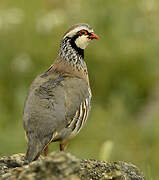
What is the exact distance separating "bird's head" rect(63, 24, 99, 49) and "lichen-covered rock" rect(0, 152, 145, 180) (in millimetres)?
1867

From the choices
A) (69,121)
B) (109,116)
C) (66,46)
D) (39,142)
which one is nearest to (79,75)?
(66,46)

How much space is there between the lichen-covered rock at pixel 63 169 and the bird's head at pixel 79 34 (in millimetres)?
1867

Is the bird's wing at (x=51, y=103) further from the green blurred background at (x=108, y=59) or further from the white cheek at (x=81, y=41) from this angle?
the green blurred background at (x=108, y=59)

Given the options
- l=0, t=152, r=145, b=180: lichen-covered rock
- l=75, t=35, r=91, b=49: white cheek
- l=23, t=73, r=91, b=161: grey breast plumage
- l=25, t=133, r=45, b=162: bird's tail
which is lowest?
l=0, t=152, r=145, b=180: lichen-covered rock

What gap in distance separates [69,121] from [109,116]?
13.4ft

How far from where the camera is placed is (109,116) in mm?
9555

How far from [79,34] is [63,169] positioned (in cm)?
318

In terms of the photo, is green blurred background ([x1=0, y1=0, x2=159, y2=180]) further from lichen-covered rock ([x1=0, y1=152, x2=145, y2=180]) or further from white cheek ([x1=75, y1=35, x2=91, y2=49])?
lichen-covered rock ([x1=0, y1=152, x2=145, y2=180])

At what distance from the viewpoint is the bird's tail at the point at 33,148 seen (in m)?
4.94

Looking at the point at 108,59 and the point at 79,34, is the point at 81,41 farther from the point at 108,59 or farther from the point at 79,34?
the point at 108,59

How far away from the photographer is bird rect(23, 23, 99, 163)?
17.1 feet

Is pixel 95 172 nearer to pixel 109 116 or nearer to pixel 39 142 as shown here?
pixel 39 142

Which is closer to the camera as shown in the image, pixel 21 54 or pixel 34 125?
pixel 34 125

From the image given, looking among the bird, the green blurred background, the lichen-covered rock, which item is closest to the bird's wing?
the bird
